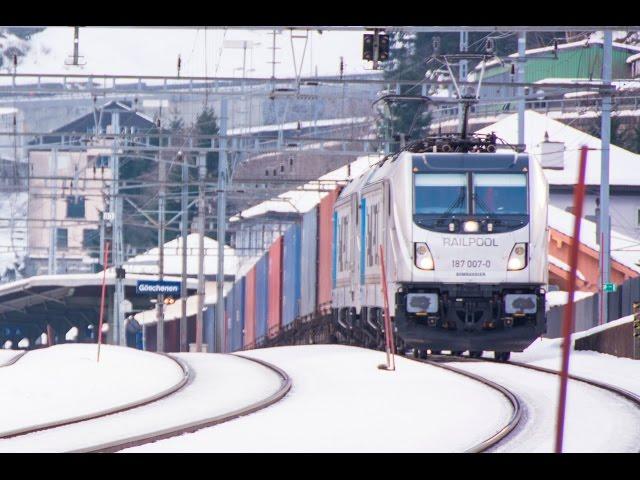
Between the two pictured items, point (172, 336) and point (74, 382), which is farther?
point (172, 336)

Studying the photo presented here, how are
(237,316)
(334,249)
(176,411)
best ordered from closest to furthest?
(176,411) → (334,249) → (237,316)

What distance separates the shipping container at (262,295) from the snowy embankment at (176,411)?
20.7 m

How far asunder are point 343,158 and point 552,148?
59019 mm

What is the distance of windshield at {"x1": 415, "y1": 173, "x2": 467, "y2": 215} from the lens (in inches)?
888

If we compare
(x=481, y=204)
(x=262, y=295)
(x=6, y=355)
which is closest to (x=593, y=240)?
(x=262, y=295)

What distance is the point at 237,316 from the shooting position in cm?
5634

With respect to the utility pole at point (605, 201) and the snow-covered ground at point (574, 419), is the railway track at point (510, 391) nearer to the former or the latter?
the snow-covered ground at point (574, 419)

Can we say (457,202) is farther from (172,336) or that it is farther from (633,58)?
(172,336)

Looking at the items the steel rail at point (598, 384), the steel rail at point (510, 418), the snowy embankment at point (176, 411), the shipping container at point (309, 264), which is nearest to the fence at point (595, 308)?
the shipping container at point (309, 264)

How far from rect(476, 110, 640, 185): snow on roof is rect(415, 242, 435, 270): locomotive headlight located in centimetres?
3455

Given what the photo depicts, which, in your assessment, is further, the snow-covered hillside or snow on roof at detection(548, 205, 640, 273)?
snow on roof at detection(548, 205, 640, 273)

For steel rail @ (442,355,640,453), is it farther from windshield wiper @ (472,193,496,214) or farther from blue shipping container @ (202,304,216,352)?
blue shipping container @ (202,304,216,352)

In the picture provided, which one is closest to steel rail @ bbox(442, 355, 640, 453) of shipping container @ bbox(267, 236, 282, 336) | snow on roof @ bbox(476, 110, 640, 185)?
shipping container @ bbox(267, 236, 282, 336)

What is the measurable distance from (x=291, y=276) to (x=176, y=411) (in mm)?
23343
